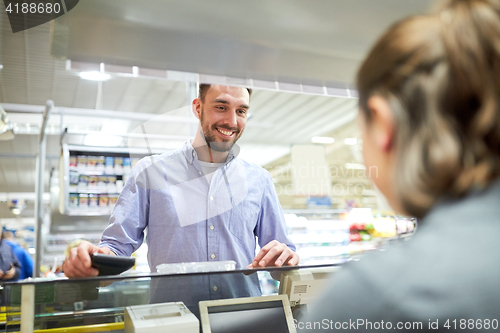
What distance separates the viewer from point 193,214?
1649 millimetres

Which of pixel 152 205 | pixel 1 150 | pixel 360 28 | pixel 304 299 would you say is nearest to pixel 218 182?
pixel 152 205

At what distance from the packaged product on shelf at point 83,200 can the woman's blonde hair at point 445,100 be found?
3.82 m

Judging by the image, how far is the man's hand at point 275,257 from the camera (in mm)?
1089

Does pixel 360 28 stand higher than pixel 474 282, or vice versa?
pixel 360 28

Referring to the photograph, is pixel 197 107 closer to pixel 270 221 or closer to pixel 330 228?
pixel 270 221

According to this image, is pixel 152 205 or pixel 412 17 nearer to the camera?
pixel 412 17

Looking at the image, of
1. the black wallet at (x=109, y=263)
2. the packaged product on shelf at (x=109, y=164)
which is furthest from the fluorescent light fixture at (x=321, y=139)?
the packaged product on shelf at (x=109, y=164)

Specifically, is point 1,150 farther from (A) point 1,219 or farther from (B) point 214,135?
(A) point 1,219

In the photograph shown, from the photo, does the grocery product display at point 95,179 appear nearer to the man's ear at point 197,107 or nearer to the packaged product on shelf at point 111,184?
the packaged product on shelf at point 111,184

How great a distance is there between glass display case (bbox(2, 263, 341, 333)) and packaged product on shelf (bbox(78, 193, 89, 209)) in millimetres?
3101

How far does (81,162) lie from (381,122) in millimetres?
3794

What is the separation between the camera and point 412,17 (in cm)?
47

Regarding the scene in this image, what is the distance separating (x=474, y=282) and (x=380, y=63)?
0.24 metres

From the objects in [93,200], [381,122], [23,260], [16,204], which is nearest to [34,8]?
[381,122]
